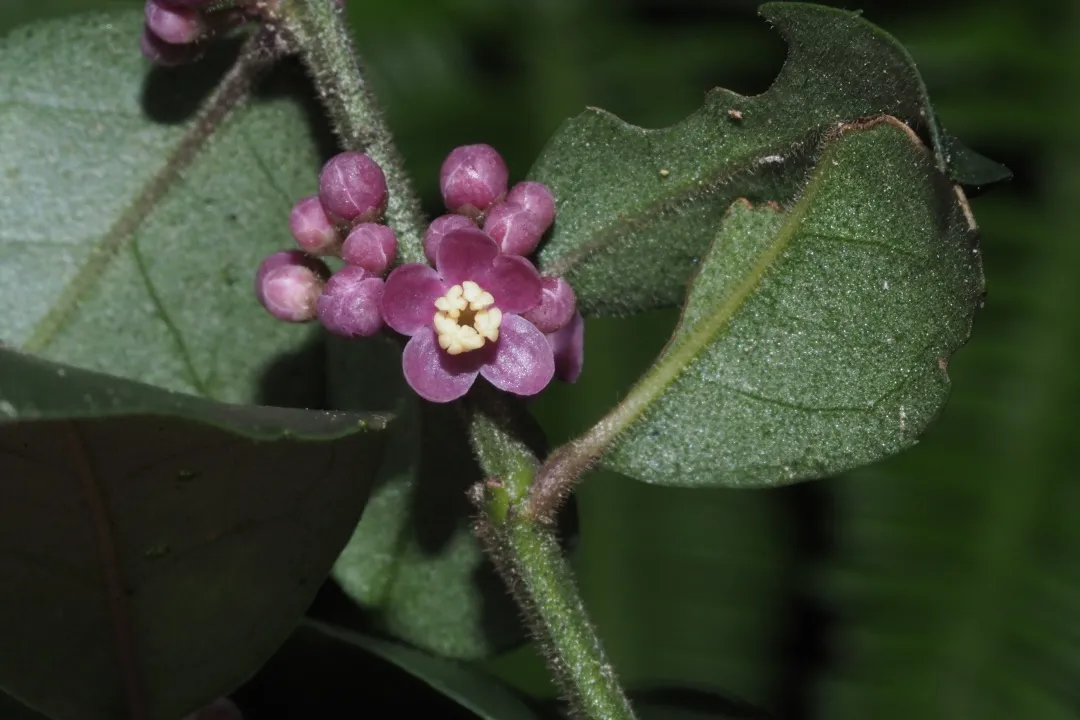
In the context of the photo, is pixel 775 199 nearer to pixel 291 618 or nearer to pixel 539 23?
pixel 291 618

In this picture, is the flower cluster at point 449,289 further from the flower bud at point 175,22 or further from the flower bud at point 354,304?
the flower bud at point 175,22

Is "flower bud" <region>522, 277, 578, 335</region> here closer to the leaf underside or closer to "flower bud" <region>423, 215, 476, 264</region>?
"flower bud" <region>423, 215, 476, 264</region>

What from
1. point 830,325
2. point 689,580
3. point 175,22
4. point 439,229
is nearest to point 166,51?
point 175,22

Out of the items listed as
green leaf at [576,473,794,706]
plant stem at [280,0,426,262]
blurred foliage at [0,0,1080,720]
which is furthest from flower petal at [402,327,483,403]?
green leaf at [576,473,794,706]

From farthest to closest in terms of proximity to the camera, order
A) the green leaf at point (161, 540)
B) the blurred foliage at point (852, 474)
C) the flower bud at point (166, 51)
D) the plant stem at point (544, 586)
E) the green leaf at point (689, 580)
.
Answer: the green leaf at point (689, 580)
the blurred foliage at point (852, 474)
the flower bud at point (166, 51)
the plant stem at point (544, 586)
the green leaf at point (161, 540)

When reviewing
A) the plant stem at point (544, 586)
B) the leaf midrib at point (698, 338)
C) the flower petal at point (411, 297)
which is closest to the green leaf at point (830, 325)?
the leaf midrib at point (698, 338)

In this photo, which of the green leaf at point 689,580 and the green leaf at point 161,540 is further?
the green leaf at point 689,580
